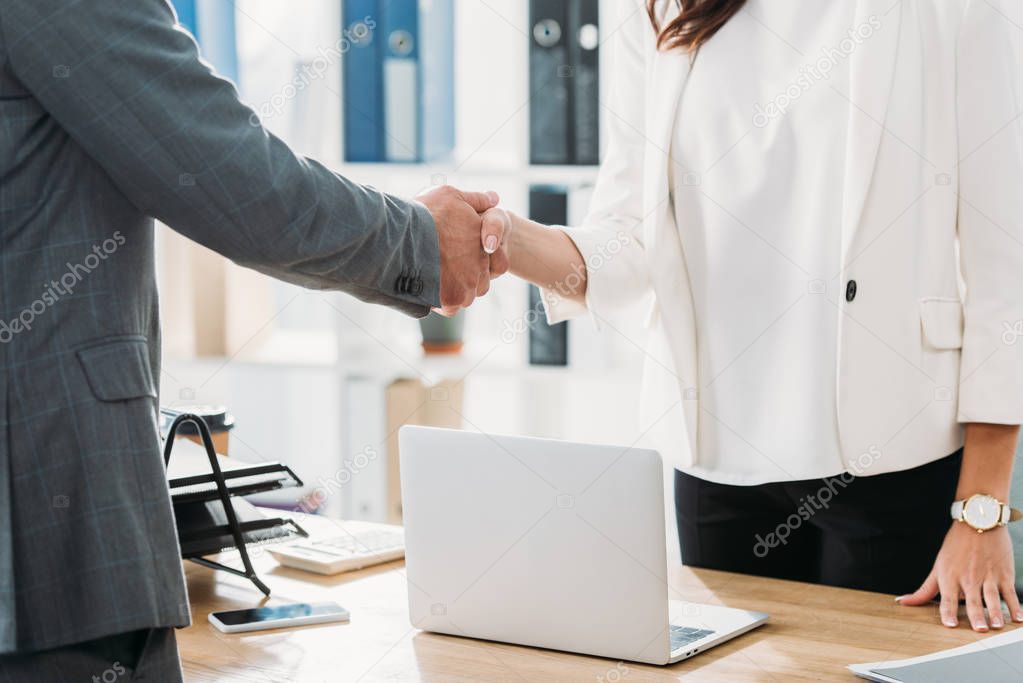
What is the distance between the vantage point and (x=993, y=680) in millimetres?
992

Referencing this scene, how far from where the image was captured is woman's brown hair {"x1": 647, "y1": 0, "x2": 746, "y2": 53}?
150 centimetres

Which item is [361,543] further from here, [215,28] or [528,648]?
[215,28]

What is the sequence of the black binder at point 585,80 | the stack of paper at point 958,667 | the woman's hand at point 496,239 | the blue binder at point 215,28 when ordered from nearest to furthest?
1. the stack of paper at point 958,667
2. the woman's hand at point 496,239
3. the black binder at point 585,80
4. the blue binder at point 215,28

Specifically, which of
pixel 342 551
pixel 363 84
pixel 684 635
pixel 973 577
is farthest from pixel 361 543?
pixel 363 84

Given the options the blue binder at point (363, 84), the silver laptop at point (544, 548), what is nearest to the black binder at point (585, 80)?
the blue binder at point (363, 84)

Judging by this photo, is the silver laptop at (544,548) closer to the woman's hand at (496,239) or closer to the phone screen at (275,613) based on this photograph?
the phone screen at (275,613)

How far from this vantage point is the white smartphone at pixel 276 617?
3.99 ft

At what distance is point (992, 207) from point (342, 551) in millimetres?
952

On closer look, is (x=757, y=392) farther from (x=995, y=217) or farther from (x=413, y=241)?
(x=413, y=241)

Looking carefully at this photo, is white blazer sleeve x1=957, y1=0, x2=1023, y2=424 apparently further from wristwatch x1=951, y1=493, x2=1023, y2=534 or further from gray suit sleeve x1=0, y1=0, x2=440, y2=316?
gray suit sleeve x1=0, y1=0, x2=440, y2=316

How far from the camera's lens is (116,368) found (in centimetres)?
88

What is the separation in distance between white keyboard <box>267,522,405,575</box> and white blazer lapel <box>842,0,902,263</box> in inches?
30.1

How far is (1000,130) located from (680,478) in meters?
0.64

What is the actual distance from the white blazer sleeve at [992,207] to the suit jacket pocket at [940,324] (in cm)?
3
